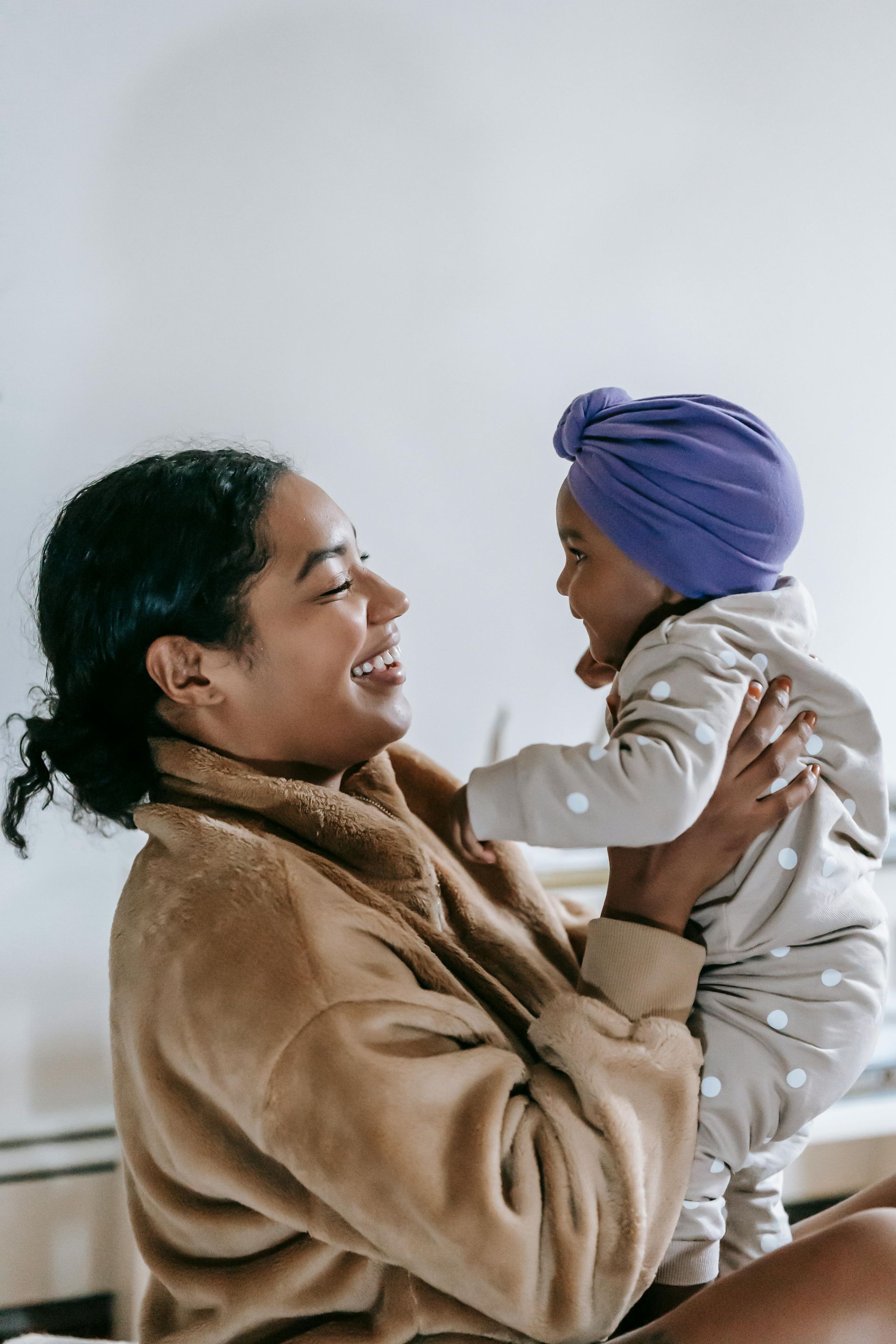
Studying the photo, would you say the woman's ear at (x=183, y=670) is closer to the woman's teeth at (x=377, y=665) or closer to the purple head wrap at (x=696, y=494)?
Answer: the woman's teeth at (x=377, y=665)

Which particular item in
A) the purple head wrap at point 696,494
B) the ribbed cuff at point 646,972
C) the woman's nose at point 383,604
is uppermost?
the purple head wrap at point 696,494

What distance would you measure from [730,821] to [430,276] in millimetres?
1069

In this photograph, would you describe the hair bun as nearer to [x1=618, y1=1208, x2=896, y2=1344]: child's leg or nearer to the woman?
the woman

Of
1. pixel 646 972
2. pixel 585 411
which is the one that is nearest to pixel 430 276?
pixel 585 411

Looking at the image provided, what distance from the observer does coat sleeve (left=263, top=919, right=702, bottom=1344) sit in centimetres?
89

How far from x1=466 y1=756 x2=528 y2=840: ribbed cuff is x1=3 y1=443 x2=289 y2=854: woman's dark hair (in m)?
0.32

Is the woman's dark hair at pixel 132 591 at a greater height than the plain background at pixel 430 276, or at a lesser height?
lesser

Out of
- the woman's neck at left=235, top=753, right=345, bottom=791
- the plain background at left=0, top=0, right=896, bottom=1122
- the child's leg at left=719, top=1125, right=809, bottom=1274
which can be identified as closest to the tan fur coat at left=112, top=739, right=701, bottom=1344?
the woman's neck at left=235, top=753, right=345, bottom=791

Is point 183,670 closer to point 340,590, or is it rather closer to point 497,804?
point 340,590

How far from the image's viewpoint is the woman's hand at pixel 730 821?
42.0 inches

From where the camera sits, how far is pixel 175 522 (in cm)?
118

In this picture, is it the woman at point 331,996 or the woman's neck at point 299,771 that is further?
the woman's neck at point 299,771

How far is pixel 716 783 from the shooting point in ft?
3.39

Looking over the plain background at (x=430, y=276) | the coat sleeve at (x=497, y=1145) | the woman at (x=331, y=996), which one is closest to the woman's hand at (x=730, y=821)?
the woman at (x=331, y=996)
